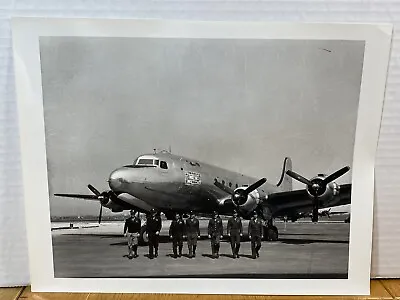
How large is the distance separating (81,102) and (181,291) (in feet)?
0.69

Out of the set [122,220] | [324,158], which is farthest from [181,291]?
[324,158]

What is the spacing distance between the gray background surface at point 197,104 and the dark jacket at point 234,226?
5cm

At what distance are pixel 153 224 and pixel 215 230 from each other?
0.06m

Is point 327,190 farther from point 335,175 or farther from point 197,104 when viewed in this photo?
point 197,104

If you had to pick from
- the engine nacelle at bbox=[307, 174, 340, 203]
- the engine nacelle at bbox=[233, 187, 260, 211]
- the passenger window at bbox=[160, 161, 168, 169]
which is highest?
the passenger window at bbox=[160, 161, 168, 169]

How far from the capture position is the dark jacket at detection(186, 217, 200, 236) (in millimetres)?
510

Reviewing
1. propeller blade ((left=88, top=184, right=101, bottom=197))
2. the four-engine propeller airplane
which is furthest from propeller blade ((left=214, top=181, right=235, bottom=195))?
propeller blade ((left=88, top=184, right=101, bottom=197))

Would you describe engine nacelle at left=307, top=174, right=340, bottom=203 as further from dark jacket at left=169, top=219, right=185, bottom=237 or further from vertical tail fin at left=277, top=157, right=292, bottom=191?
dark jacket at left=169, top=219, right=185, bottom=237

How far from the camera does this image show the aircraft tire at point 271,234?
0.51 metres

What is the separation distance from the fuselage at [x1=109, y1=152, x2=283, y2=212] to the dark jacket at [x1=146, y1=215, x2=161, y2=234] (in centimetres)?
1

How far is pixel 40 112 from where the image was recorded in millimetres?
494

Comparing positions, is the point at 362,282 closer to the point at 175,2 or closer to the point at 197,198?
the point at 197,198

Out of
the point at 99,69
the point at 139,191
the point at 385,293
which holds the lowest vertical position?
the point at 385,293

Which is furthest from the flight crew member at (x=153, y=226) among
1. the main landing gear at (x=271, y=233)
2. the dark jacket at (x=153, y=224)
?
the main landing gear at (x=271, y=233)
